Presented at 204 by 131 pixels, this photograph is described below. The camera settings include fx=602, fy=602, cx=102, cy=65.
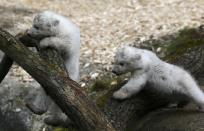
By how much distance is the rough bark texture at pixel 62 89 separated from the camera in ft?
14.3

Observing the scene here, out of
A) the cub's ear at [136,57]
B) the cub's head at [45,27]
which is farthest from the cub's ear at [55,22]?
the cub's ear at [136,57]

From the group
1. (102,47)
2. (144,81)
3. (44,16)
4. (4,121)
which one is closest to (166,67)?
(144,81)

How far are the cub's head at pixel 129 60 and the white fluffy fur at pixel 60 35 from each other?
0.38 metres

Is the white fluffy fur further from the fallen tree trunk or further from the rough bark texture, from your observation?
the rough bark texture

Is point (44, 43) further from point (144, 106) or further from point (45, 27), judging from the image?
point (144, 106)

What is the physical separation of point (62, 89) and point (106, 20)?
5448 millimetres

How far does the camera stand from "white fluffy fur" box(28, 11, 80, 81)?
5.18 meters

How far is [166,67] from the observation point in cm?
534

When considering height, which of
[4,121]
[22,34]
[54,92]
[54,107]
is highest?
[22,34]

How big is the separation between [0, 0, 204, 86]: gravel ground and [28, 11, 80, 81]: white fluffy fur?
274 cm

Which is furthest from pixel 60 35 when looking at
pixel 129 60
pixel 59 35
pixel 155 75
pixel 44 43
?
pixel 155 75

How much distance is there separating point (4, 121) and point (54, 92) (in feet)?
9.67

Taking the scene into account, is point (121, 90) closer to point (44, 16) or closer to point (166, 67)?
point (166, 67)

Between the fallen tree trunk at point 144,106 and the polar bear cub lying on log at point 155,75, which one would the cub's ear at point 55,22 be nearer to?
A: the polar bear cub lying on log at point 155,75
